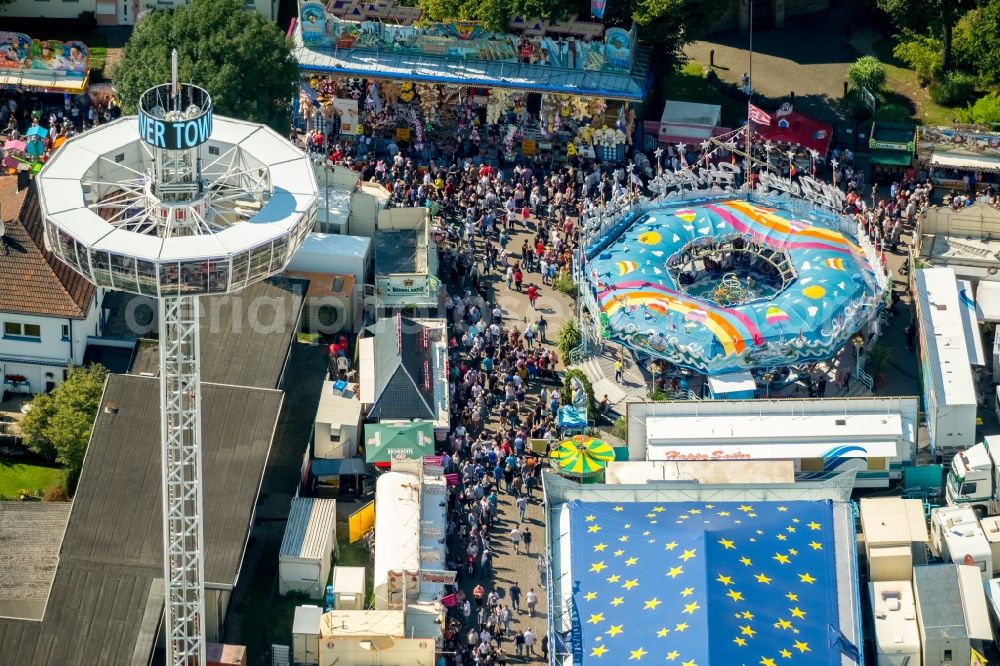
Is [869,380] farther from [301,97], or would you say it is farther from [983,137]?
[301,97]

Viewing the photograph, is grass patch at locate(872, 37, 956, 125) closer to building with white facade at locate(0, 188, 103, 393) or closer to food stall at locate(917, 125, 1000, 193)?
food stall at locate(917, 125, 1000, 193)

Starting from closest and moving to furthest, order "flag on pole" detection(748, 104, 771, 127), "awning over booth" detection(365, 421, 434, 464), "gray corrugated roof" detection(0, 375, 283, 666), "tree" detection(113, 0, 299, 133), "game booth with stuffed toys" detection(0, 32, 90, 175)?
"gray corrugated roof" detection(0, 375, 283, 666) → "awning over booth" detection(365, 421, 434, 464) → "tree" detection(113, 0, 299, 133) → "flag on pole" detection(748, 104, 771, 127) → "game booth with stuffed toys" detection(0, 32, 90, 175)

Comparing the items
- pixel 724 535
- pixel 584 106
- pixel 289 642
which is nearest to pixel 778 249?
pixel 584 106

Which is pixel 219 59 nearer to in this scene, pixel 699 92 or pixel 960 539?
pixel 699 92

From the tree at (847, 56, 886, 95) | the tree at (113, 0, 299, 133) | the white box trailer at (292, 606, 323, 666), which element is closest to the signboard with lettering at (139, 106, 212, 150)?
the white box trailer at (292, 606, 323, 666)

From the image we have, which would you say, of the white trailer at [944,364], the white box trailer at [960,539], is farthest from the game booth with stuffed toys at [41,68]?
the white box trailer at [960,539]

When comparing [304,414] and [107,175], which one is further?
[304,414]
